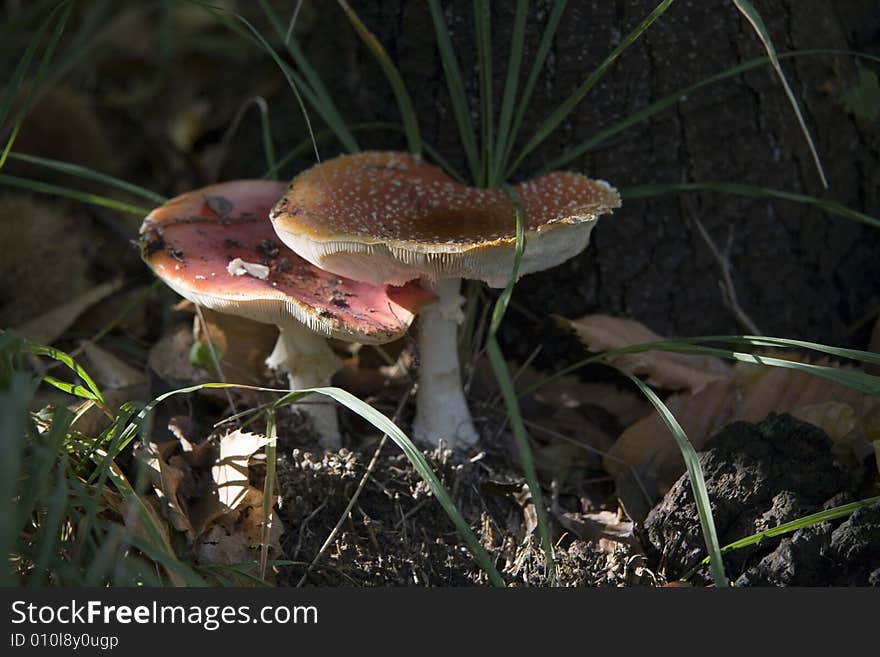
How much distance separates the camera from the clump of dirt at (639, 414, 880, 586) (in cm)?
193

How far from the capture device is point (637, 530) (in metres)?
2.22

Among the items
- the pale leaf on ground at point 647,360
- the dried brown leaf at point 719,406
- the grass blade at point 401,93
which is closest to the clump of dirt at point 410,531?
the dried brown leaf at point 719,406

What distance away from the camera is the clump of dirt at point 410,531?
2.09 m

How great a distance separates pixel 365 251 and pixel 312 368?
504mm

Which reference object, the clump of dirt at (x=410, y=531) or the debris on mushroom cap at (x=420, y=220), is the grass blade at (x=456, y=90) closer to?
the debris on mushroom cap at (x=420, y=220)

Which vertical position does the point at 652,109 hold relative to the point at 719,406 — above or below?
above

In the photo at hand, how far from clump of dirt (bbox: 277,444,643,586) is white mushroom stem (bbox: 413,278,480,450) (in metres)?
0.12

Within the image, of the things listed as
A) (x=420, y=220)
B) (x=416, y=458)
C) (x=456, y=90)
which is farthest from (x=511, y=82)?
(x=416, y=458)

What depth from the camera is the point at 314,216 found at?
Answer: 2135mm

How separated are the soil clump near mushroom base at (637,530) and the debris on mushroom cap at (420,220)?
1.83 ft

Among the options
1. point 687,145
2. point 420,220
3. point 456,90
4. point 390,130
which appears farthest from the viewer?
point 390,130

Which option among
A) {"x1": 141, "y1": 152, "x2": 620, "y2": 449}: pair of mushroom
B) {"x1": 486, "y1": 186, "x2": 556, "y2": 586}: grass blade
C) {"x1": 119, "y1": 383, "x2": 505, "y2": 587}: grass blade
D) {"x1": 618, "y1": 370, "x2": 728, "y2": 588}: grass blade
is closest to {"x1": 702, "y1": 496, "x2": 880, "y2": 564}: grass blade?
{"x1": 618, "y1": 370, "x2": 728, "y2": 588}: grass blade

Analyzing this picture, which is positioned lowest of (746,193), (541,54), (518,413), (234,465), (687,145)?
(234,465)

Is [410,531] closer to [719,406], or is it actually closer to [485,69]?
[719,406]
